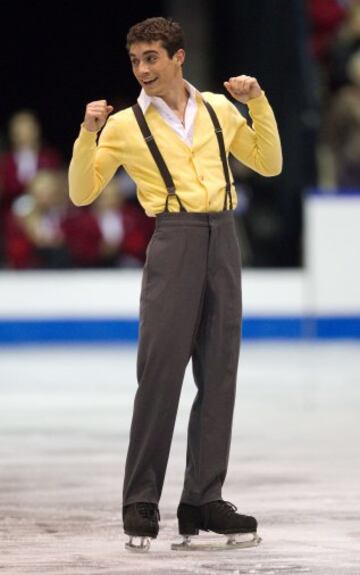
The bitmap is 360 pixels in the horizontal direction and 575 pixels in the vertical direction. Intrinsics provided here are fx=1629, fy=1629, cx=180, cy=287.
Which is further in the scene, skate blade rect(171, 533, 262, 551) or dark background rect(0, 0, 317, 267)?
dark background rect(0, 0, 317, 267)

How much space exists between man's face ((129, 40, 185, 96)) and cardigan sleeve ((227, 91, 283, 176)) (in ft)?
0.88

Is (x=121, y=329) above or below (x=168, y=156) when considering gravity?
below

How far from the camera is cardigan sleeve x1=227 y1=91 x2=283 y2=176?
555 centimetres

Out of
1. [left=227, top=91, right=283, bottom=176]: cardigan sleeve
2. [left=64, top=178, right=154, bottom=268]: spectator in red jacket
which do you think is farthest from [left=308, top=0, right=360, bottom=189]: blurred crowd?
[left=227, top=91, right=283, bottom=176]: cardigan sleeve

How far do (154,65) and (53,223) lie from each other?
9.74 metres

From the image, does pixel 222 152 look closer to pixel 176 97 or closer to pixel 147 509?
pixel 176 97

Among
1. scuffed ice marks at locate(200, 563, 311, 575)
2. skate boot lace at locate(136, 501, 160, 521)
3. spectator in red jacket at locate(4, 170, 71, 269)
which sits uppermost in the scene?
skate boot lace at locate(136, 501, 160, 521)

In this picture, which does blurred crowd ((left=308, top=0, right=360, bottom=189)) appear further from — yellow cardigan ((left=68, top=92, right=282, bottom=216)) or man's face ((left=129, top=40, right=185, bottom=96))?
man's face ((left=129, top=40, right=185, bottom=96))

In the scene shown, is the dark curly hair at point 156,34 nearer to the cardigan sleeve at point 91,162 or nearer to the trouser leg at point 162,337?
the cardigan sleeve at point 91,162

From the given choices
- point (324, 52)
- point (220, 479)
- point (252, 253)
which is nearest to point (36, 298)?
point (252, 253)

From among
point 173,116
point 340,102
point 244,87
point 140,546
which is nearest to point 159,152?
point 173,116

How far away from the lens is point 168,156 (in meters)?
5.44

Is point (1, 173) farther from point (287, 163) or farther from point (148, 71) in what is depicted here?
point (148, 71)

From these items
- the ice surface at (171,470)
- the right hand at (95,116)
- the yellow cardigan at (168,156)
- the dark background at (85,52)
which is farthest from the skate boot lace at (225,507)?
the dark background at (85,52)
